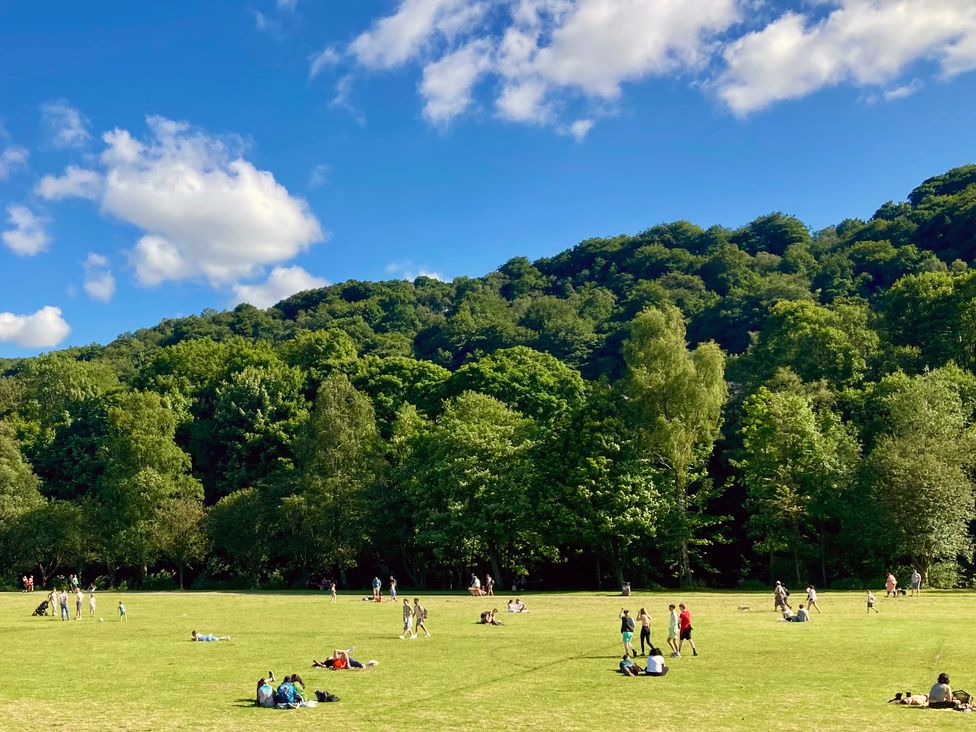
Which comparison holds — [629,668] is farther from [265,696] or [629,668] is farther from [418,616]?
[418,616]

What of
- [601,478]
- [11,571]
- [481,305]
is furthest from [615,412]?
[481,305]

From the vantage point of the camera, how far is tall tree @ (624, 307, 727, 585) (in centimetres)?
6244

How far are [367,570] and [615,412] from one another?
28.3 metres

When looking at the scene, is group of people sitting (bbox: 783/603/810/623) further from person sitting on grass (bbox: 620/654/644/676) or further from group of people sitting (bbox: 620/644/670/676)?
person sitting on grass (bbox: 620/654/644/676)

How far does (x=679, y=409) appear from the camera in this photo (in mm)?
63312

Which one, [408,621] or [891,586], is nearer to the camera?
[408,621]

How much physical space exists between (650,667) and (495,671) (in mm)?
4457

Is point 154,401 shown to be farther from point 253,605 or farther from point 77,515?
point 253,605

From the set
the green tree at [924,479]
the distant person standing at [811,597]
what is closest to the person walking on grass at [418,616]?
the distant person standing at [811,597]

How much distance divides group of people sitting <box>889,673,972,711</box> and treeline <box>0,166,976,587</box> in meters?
39.8

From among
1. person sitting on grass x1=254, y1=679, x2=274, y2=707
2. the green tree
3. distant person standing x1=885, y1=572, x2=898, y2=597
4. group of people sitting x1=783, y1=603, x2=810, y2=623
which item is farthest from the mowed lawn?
the green tree

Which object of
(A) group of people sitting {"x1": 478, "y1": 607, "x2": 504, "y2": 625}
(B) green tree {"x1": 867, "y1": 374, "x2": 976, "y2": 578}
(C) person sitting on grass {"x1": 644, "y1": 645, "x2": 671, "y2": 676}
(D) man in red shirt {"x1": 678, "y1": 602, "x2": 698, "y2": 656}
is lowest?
(A) group of people sitting {"x1": 478, "y1": 607, "x2": 504, "y2": 625}

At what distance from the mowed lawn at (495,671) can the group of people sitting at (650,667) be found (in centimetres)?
63

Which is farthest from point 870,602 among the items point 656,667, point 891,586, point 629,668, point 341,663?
point 341,663
